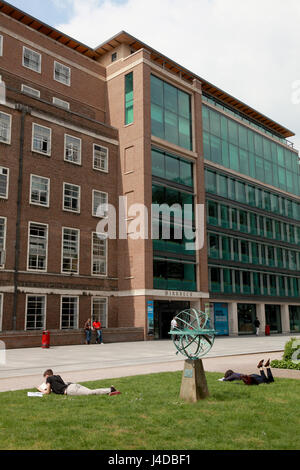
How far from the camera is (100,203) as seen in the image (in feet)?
119

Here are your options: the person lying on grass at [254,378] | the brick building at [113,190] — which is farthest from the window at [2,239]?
the person lying on grass at [254,378]

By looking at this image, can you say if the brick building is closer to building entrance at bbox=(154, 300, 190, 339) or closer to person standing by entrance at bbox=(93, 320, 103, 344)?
building entrance at bbox=(154, 300, 190, 339)

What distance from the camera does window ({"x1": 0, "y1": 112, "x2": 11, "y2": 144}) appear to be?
100.0ft

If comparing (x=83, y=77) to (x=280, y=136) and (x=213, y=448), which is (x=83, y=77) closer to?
(x=280, y=136)

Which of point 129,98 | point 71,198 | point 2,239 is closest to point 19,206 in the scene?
point 2,239

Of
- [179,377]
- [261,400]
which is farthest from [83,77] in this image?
[261,400]

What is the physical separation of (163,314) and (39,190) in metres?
15.0

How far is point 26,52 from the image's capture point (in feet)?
116

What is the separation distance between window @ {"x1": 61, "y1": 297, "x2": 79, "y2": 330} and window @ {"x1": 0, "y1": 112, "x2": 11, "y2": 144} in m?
12.1

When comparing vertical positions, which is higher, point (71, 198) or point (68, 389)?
point (71, 198)

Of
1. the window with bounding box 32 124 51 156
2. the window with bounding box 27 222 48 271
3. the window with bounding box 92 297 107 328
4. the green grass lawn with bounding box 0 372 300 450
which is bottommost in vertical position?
the green grass lawn with bounding box 0 372 300 450

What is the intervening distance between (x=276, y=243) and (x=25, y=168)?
3209 centimetres

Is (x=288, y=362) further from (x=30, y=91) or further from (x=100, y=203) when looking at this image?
(x=30, y=91)

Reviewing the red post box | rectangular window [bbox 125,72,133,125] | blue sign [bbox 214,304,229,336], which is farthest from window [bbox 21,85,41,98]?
blue sign [bbox 214,304,229,336]
